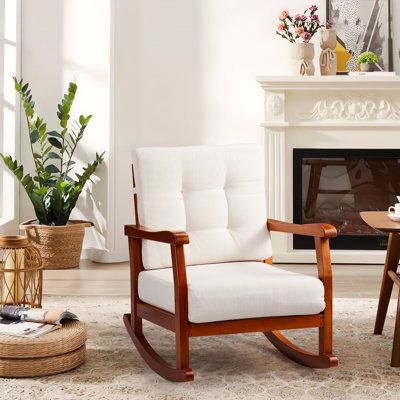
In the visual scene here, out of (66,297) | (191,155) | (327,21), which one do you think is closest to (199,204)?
(191,155)

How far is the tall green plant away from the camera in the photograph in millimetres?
5719

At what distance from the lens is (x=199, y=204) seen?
3.60 m

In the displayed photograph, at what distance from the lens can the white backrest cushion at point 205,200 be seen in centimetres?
349

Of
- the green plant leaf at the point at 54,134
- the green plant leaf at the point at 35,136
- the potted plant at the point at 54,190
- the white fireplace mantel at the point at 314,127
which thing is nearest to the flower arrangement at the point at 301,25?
→ the white fireplace mantel at the point at 314,127

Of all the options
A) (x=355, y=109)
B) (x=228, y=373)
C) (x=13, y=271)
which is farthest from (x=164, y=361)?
(x=355, y=109)

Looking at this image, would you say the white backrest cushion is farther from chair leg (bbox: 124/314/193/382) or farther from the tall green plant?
the tall green plant

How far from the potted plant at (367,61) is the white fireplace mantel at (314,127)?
0.17 m

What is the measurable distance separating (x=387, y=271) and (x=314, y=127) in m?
2.45

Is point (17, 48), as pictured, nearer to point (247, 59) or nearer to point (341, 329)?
point (247, 59)

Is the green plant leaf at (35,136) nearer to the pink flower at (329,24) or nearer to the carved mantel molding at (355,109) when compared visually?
the carved mantel molding at (355,109)

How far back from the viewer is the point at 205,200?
3609 millimetres

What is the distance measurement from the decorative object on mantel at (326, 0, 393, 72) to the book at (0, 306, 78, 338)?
374 centimetres

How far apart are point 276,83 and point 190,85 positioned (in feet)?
2.40

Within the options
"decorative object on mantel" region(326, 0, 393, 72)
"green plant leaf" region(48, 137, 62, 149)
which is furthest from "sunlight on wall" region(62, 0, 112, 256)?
"decorative object on mantel" region(326, 0, 393, 72)
